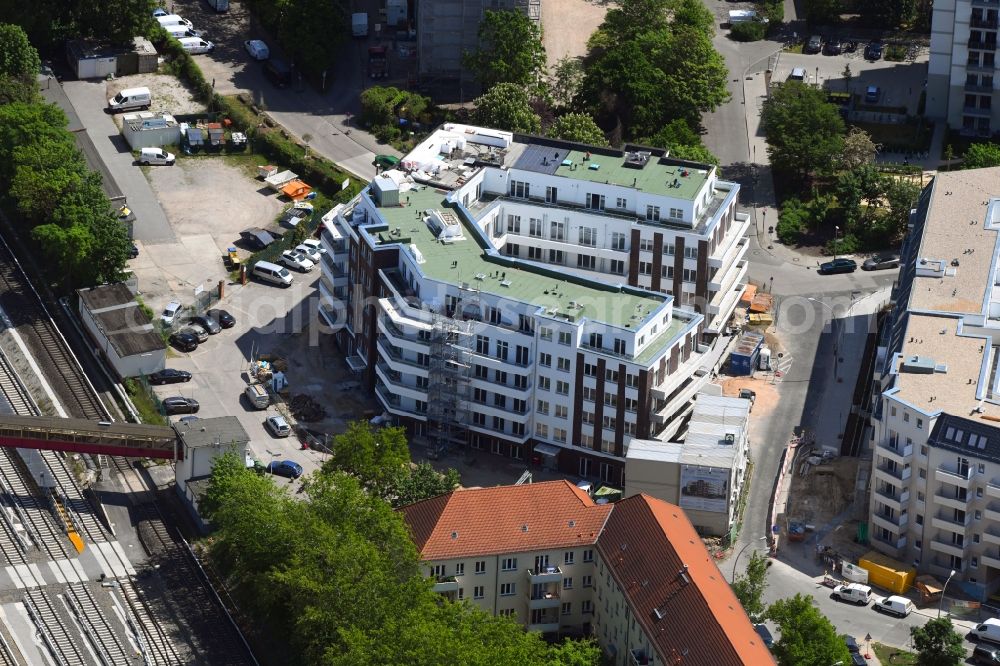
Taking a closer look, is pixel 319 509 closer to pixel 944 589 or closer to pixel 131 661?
pixel 131 661

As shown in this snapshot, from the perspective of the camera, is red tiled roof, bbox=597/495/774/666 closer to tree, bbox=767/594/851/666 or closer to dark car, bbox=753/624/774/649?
tree, bbox=767/594/851/666

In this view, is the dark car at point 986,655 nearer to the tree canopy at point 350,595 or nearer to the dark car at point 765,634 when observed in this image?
the dark car at point 765,634

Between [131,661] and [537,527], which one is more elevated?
[537,527]

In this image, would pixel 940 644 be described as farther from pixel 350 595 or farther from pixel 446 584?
pixel 350 595

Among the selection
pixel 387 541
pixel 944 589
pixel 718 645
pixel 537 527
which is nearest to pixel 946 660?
pixel 944 589

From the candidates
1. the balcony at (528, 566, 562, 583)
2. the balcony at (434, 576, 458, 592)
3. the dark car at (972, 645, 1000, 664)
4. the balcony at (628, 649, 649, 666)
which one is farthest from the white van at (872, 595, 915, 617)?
the balcony at (434, 576, 458, 592)

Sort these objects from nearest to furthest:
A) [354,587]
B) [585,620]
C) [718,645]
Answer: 1. [718,645]
2. [354,587]
3. [585,620]

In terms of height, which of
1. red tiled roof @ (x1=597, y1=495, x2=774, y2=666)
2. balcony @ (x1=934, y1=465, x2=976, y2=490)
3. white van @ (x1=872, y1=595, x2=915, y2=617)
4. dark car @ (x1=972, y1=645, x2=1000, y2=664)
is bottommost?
dark car @ (x1=972, y1=645, x2=1000, y2=664)
